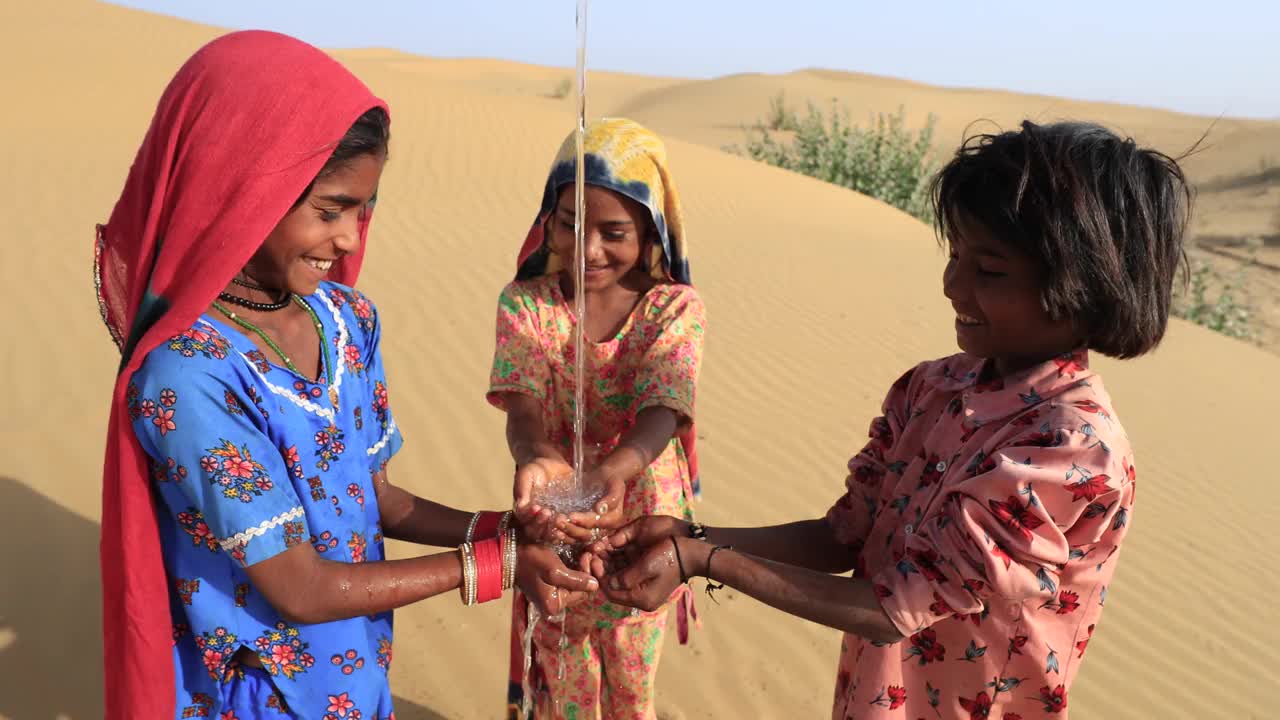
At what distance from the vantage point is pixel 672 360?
2549 millimetres

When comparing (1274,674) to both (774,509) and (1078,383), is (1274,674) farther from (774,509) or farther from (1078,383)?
(1078,383)

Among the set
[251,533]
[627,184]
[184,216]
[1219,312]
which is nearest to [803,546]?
[627,184]

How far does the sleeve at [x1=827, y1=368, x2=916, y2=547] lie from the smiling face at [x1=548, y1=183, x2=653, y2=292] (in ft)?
2.91

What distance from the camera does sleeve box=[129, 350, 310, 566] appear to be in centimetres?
159

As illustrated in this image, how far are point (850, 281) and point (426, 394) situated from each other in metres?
5.01

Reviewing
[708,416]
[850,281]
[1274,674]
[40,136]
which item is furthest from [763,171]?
[1274,674]

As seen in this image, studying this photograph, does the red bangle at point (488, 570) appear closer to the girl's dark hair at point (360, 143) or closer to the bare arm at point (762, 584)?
the bare arm at point (762, 584)

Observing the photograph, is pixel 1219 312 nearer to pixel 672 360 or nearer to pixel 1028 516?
pixel 672 360

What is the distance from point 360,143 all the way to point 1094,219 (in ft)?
4.47

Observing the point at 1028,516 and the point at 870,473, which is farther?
the point at 870,473

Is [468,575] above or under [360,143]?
under

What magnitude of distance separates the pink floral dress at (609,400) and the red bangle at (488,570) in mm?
581

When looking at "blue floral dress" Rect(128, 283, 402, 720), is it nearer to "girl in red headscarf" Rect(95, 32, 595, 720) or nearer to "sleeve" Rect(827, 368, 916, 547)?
"girl in red headscarf" Rect(95, 32, 595, 720)

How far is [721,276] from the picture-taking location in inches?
367
